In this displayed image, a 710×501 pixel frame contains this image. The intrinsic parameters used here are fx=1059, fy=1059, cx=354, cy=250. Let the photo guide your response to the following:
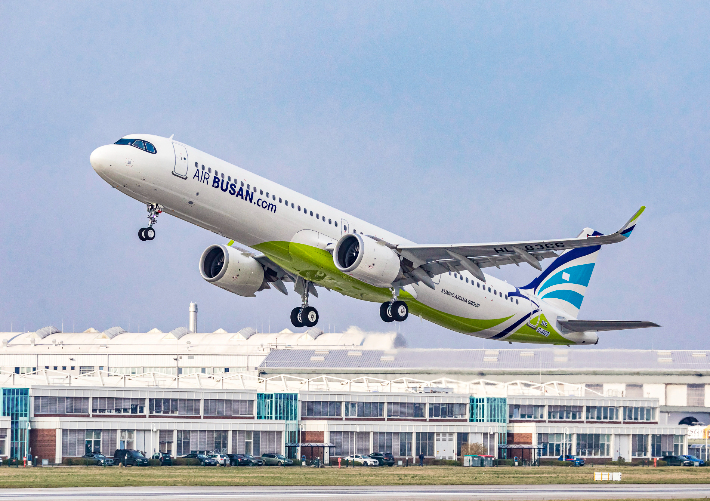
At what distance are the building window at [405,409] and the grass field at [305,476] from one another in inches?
552

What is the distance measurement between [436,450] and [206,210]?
199ft

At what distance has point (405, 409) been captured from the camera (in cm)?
10325

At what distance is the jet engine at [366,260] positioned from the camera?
47812 mm

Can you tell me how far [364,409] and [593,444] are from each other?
23794mm

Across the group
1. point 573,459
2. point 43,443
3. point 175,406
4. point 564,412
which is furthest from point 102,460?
point 564,412

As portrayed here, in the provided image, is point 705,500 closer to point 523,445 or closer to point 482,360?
point 523,445

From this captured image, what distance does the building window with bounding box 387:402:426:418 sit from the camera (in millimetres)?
102662

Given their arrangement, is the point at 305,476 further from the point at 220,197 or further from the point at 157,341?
the point at 157,341

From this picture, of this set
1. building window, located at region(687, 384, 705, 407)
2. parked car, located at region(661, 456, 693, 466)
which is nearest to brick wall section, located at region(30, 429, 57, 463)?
parked car, located at region(661, 456, 693, 466)

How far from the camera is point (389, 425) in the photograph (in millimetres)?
100125

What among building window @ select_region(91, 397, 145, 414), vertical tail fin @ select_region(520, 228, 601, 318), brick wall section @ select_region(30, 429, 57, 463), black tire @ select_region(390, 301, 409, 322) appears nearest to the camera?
black tire @ select_region(390, 301, 409, 322)

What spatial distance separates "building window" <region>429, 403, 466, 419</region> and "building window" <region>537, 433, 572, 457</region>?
7.86m

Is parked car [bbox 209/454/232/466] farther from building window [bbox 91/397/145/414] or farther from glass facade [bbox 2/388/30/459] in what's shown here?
glass facade [bbox 2/388/30/459]

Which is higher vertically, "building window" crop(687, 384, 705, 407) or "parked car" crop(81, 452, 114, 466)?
"building window" crop(687, 384, 705, 407)
